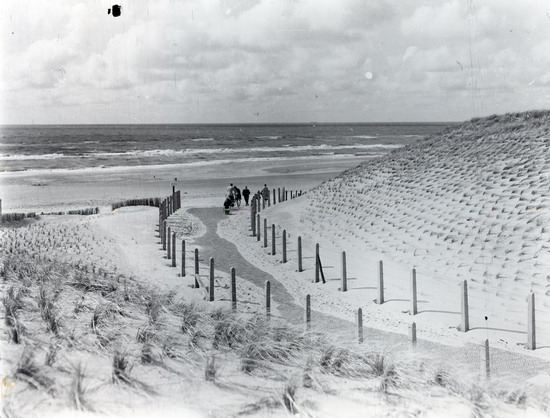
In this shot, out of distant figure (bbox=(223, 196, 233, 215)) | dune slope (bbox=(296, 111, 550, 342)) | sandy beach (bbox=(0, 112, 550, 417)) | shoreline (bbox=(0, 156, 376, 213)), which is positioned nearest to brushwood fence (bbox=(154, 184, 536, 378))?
sandy beach (bbox=(0, 112, 550, 417))

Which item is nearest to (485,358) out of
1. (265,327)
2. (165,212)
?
(265,327)

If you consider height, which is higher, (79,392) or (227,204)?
(79,392)

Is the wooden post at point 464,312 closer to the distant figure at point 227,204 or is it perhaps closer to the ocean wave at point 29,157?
the distant figure at point 227,204

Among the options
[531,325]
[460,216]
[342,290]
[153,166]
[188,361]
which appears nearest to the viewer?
[188,361]

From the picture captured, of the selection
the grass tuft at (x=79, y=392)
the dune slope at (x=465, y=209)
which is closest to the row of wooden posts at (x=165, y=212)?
the dune slope at (x=465, y=209)

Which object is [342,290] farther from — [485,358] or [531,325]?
[485,358]

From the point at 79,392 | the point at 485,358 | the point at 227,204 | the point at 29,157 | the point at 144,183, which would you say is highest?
the point at 29,157

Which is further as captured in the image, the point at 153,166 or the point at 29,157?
the point at 29,157

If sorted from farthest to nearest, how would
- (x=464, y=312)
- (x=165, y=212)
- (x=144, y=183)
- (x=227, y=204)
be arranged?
(x=144, y=183) → (x=227, y=204) → (x=165, y=212) → (x=464, y=312)

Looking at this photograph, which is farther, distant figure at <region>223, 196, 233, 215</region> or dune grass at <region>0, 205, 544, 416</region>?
distant figure at <region>223, 196, 233, 215</region>

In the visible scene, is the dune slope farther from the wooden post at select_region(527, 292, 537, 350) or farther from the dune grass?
the dune grass

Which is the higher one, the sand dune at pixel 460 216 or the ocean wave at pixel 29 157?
the ocean wave at pixel 29 157

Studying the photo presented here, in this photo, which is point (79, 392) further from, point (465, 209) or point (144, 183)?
point (144, 183)

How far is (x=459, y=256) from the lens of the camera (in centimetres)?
1527
